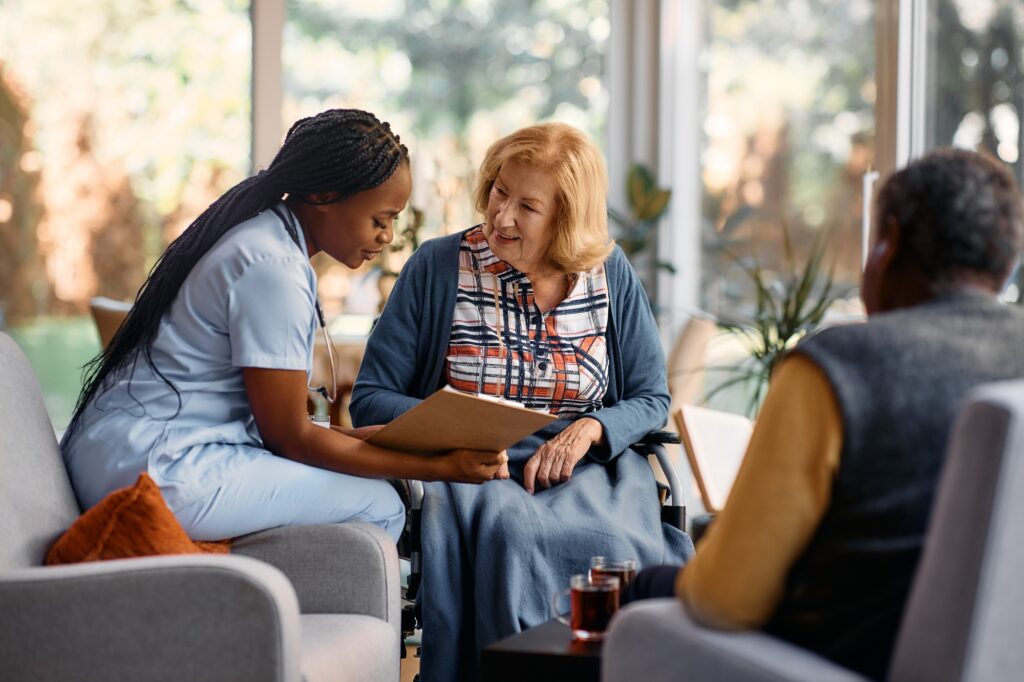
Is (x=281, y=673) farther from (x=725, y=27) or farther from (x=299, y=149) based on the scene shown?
(x=725, y=27)

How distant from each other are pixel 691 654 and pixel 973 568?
1.11ft

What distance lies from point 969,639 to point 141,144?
4759 mm

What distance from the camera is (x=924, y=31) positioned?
415 centimetres

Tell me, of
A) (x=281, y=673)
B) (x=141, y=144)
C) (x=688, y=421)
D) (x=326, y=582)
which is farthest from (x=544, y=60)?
(x=281, y=673)

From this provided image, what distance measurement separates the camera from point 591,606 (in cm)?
173

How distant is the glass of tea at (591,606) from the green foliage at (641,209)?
3432 mm

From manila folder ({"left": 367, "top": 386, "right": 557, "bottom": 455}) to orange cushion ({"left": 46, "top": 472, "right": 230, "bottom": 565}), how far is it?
424 millimetres

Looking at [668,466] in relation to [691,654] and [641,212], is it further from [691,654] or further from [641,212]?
[641,212]

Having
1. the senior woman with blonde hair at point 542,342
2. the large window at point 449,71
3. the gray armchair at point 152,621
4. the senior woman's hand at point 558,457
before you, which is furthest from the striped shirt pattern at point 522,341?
the large window at point 449,71

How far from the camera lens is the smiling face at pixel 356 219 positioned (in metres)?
2.14

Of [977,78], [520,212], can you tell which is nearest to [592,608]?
[520,212]

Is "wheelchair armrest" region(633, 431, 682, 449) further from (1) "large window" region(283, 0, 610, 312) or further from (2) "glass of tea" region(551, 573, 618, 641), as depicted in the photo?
(1) "large window" region(283, 0, 610, 312)

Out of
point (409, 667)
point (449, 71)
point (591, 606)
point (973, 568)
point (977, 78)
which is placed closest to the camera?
point (973, 568)

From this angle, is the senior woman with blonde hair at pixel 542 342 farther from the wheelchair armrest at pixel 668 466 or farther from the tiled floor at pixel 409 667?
the tiled floor at pixel 409 667
